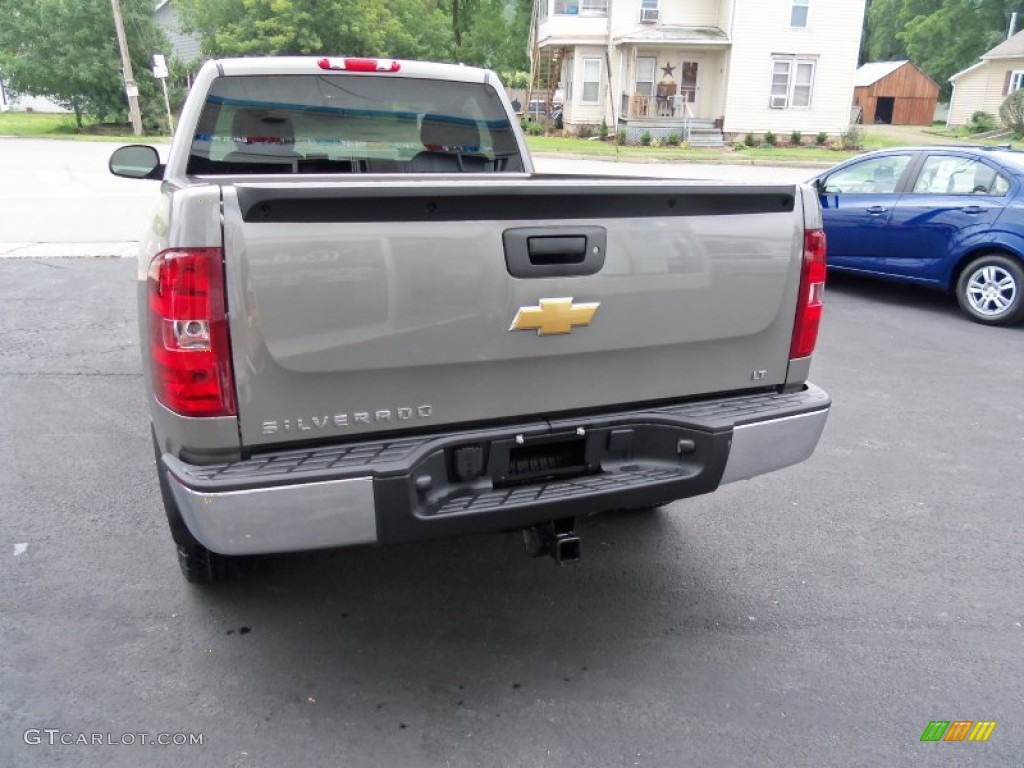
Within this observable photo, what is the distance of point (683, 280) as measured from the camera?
9.47ft

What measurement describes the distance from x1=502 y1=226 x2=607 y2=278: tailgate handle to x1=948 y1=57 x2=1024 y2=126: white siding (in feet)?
166

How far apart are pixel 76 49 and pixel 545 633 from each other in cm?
3819

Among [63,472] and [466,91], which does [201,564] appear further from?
[466,91]

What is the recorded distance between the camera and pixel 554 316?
270 centimetres

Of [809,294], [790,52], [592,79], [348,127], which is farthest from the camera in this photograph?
[592,79]

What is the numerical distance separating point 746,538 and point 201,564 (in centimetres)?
243

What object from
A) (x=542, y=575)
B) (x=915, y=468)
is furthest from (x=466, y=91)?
(x=915, y=468)

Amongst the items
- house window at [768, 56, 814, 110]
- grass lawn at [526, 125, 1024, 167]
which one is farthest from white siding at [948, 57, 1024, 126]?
grass lawn at [526, 125, 1024, 167]

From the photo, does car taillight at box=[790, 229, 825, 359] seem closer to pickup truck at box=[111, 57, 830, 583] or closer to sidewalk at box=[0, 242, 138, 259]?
pickup truck at box=[111, 57, 830, 583]

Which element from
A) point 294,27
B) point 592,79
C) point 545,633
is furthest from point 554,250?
point 294,27

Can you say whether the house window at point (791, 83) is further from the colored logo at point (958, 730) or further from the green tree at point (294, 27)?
the colored logo at point (958, 730)

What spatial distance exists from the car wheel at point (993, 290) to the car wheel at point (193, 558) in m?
7.53

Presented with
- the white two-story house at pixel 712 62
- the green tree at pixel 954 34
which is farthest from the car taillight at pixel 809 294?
the green tree at pixel 954 34

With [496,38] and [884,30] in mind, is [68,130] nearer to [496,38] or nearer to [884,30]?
[496,38]
